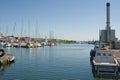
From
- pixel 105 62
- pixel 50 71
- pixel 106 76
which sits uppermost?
pixel 105 62

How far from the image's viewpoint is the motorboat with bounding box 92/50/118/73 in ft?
119

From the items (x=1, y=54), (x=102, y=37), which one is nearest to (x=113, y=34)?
(x=102, y=37)

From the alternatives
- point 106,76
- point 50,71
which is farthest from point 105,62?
point 50,71

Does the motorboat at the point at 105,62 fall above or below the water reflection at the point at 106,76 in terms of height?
above

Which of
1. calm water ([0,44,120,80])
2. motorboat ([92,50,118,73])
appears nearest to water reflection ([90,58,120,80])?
calm water ([0,44,120,80])

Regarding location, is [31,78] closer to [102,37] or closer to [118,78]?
[118,78]

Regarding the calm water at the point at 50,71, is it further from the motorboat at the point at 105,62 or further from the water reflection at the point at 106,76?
the motorboat at the point at 105,62

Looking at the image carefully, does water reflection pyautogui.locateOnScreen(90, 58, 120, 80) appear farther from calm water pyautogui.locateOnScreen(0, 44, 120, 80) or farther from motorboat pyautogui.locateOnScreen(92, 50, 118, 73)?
motorboat pyautogui.locateOnScreen(92, 50, 118, 73)

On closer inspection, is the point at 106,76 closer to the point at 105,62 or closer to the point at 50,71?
the point at 105,62

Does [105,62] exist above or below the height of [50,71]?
above

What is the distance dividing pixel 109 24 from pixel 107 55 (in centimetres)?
10888

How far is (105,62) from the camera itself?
131 ft

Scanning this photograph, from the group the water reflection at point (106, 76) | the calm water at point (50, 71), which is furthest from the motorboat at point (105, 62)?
the calm water at point (50, 71)

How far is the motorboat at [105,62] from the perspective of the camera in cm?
3612
